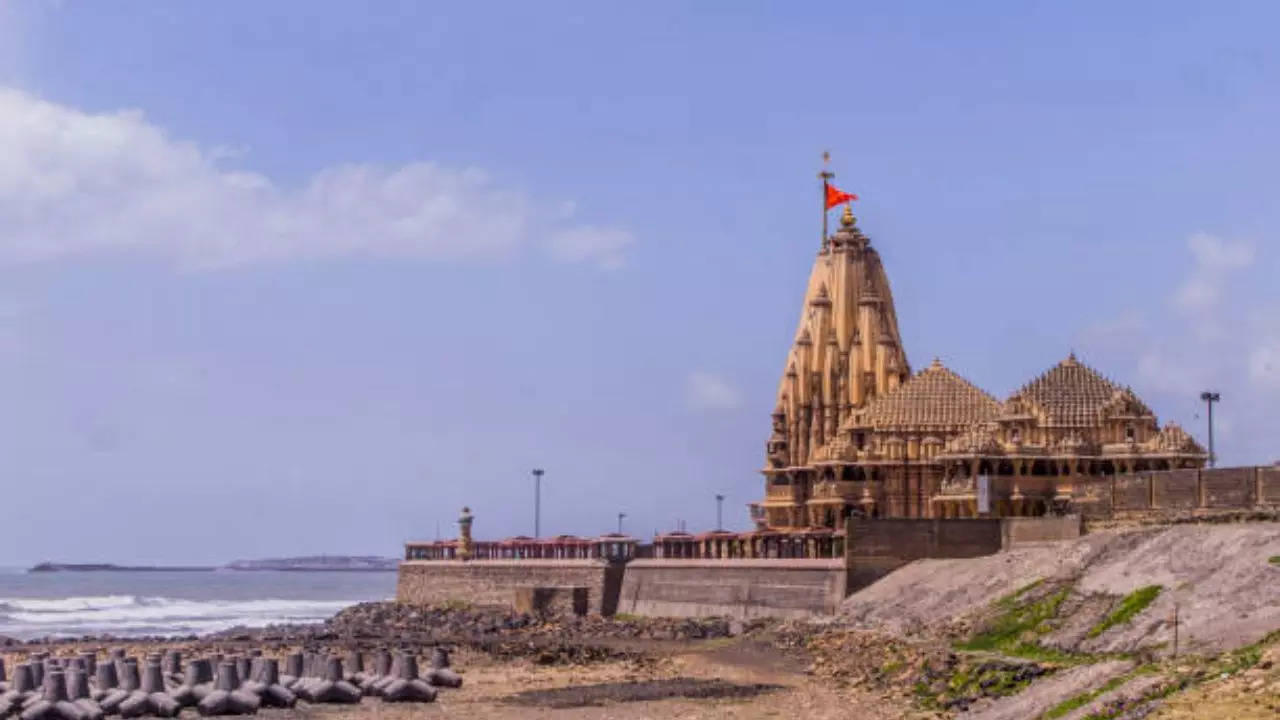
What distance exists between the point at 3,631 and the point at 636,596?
53.5 meters

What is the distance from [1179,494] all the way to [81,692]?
34.8 meters

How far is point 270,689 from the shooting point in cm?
5500

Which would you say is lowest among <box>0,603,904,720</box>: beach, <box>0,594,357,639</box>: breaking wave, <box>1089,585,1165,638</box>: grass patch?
<box>0,594,357,639</box>: breaking wave

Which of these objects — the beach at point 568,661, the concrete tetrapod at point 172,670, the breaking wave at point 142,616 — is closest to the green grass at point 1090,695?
the beach at point 568,661

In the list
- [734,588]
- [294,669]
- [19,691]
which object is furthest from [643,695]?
[734,588]

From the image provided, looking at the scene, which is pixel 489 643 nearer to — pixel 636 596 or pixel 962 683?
pixel 636 596

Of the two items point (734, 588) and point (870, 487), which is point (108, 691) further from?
point (870, 487)

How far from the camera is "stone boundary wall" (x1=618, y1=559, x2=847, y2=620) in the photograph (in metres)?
75.2

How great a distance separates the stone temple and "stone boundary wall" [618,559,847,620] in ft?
19.8

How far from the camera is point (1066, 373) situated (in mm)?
90500

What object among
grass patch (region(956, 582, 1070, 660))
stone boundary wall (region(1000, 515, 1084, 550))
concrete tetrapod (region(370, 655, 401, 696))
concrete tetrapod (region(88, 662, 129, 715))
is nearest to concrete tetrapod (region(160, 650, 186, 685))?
concrete tetrapod (region(88, 662, 129, 715))

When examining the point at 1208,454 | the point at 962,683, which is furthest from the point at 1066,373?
the point at 962,683

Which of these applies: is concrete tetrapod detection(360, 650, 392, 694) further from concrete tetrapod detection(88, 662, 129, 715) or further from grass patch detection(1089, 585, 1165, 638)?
grass patch detection(1089, 585, 1165, 638)

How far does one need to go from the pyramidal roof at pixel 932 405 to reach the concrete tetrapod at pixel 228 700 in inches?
1942
